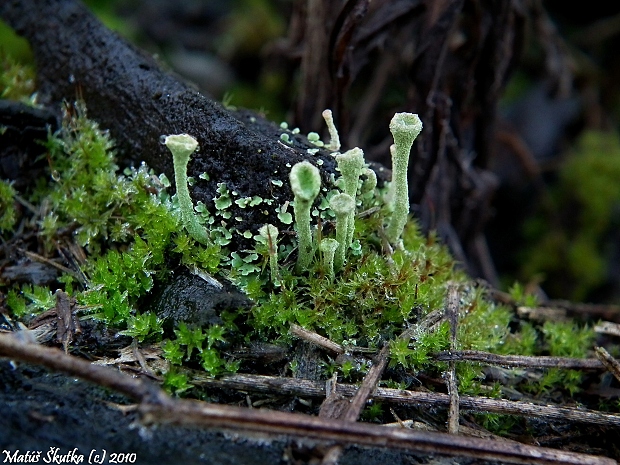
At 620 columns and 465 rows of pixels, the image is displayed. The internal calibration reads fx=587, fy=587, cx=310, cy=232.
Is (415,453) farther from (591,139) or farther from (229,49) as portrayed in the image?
(229,49)

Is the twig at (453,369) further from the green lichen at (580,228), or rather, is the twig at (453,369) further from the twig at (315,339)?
the green lichen at (580,228)

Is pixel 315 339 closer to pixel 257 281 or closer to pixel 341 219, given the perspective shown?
pixel 257 281

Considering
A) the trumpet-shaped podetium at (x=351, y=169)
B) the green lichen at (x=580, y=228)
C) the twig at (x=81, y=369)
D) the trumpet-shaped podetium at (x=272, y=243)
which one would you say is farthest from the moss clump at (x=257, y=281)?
the green lichen at (x=580, y=228)

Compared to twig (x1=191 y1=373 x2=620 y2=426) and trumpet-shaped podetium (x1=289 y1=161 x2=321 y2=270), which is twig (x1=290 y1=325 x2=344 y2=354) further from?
trumpet-shaped podetium (x1=289 y1=161 x2=321 y2=270)

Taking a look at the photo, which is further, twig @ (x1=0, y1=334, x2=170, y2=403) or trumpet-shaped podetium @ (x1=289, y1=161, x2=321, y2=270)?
trumpet-shaped podetium @ (x1=289, y1=161, x2=321, y2=270)

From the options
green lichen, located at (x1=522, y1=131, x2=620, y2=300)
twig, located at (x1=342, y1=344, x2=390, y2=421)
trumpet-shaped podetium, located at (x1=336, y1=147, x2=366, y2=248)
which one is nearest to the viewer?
twig, located at (x1=342, y1=344, x2=390, y2=421)

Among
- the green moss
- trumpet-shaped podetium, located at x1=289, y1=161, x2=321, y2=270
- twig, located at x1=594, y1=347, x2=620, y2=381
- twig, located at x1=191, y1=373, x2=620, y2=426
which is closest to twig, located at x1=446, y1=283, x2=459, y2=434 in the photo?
twig, located at x1=191, y1=373, x2=620, y2=426

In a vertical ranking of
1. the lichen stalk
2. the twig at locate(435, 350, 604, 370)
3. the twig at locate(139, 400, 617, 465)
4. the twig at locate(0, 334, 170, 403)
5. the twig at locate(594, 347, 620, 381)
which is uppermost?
the lichen stalk
